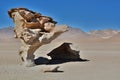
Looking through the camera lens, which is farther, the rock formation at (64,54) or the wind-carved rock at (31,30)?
the rock formation at (64,54)

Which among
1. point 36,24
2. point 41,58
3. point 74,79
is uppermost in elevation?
point 36,24

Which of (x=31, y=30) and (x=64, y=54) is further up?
(x=31, y=30)

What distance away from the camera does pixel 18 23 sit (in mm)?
19156

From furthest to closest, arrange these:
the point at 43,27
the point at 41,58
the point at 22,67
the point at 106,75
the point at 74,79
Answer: the point at 41,58 → the point at 43,27 → the point at 22,67 → the point at 106,75 → the point at 74,79

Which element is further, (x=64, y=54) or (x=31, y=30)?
(x=64, y=54)

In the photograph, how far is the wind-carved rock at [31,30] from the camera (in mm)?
18578

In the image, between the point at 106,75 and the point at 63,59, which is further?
the point at 63,59

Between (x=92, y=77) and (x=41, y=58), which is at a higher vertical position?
(x=41, y=58)

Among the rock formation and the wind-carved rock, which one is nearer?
the wind-carved rock

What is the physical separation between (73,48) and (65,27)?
2.39m

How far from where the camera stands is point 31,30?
734 inches

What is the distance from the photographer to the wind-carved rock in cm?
1858

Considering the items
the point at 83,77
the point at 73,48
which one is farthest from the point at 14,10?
the point at 83,77

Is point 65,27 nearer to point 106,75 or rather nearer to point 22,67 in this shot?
point 22,67
